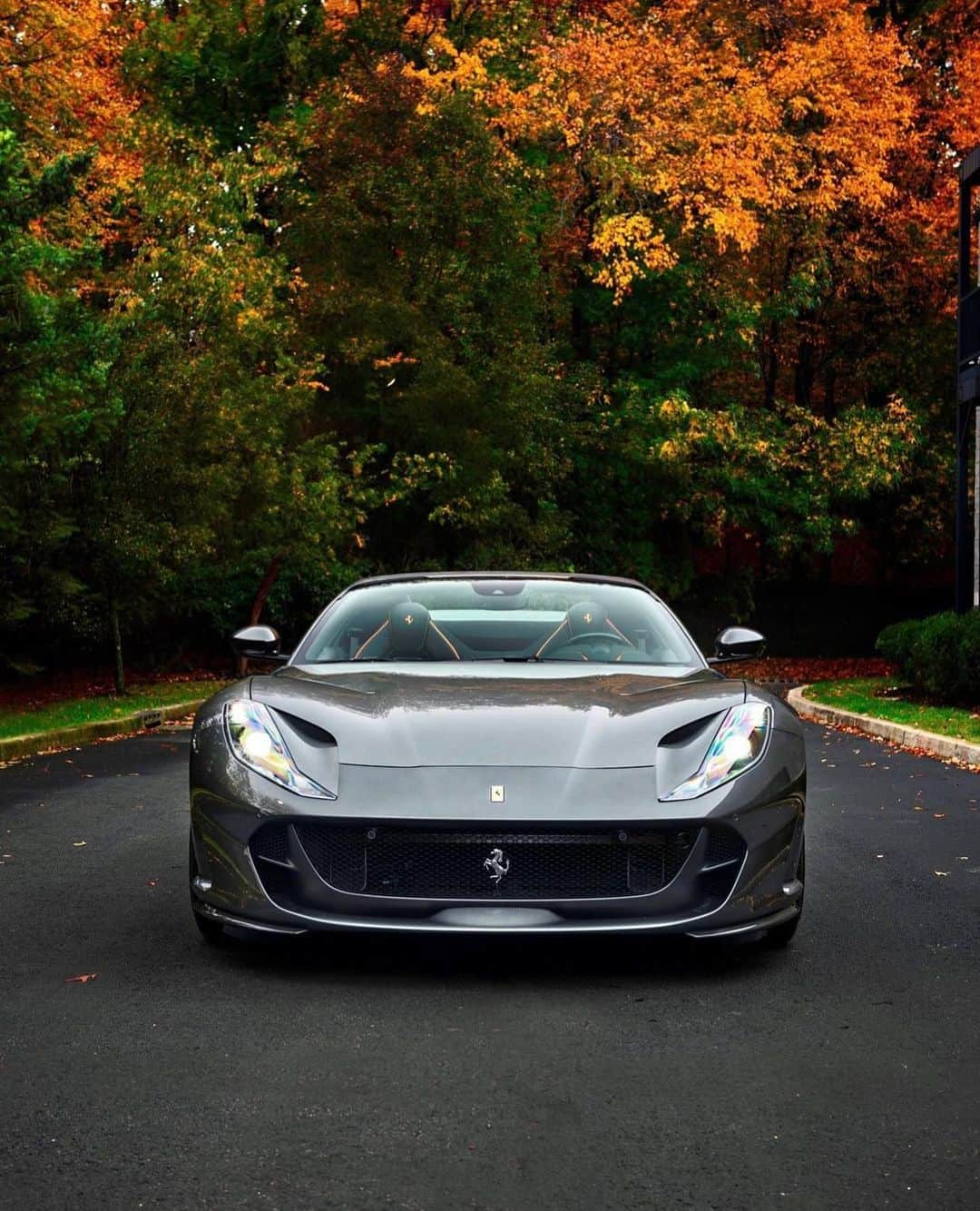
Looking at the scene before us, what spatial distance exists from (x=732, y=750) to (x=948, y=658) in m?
14.6

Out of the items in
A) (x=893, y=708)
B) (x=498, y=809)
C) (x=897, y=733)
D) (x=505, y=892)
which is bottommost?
(x=893, y=708)

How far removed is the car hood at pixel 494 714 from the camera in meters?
5.50

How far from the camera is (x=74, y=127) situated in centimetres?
2692

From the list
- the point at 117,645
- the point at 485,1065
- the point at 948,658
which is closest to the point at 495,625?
the point at 485,1065

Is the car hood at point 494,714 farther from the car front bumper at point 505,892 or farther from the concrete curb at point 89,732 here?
the concrete curb at point 89,732

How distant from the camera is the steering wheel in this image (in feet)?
23.3

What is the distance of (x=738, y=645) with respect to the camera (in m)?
7.14

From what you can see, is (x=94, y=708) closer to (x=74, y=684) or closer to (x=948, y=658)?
(x=74, y=684)

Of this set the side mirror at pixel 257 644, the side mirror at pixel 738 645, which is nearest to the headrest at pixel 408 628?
the side mirror at pixel 257 644

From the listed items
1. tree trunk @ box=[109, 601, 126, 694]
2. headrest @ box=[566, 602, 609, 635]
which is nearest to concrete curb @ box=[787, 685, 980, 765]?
headrest @ box=[566, 602, 609, 635]

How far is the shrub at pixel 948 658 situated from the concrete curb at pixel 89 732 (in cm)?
950

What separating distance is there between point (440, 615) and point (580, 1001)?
261 centimetres

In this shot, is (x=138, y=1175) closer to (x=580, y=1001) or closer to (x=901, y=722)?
(x=580, y=1001)

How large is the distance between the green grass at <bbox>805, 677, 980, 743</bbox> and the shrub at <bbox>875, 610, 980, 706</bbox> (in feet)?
0.98
